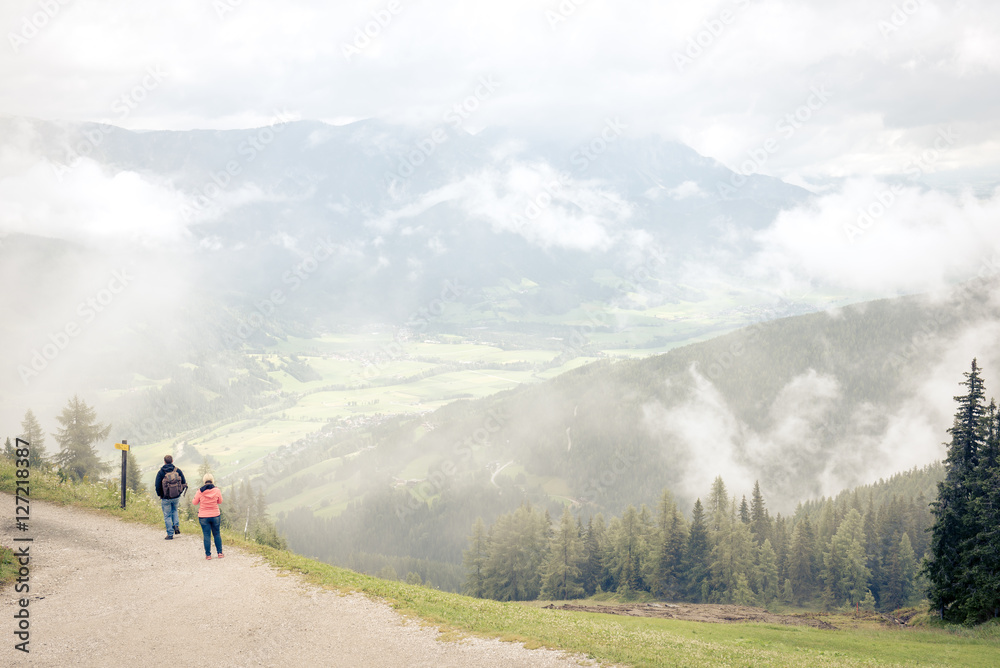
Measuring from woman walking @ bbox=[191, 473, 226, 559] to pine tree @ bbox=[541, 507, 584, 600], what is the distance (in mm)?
72755

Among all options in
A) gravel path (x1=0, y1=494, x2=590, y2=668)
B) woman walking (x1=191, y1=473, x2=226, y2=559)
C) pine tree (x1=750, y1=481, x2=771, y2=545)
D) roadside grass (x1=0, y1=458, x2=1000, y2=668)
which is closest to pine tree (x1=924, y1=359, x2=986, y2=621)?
roadside grass (x1=0, y1=458, x2=1000, y2=668)

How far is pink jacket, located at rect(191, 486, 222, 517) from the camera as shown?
25344mm

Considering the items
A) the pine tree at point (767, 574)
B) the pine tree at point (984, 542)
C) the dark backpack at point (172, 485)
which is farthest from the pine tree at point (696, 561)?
the dark backpack at point (172, 485)

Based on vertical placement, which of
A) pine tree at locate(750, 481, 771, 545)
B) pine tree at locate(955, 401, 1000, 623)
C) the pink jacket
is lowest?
pine tree at locate(750, 481, 771, 545)

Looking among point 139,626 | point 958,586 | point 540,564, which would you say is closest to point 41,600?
point 139,626

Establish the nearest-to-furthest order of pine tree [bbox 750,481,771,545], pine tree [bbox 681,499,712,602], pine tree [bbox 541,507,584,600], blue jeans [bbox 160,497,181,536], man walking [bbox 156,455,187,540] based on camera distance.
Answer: man walking [bbox 156,455,187,540] < blue jeans [bbox 160,497,181,536] < pine tree [bbox 681,499,712,602] < pine tree [bbox 541,507,584,600] < pine tree [bbox 750,481,771,545]

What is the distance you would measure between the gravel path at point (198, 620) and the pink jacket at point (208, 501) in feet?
7.37

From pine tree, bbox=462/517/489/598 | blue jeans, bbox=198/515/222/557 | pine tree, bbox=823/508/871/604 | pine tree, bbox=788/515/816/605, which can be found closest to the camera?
blue jeans, bbox=198/515/222/557

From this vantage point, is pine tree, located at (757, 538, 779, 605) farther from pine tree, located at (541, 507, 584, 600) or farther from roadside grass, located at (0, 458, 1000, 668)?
roadside grass, located at (0, 458, 1000, 668)

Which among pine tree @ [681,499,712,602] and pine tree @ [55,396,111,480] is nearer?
pine tree @ [55,396,111,480]

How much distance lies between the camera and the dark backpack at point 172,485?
26.9 m

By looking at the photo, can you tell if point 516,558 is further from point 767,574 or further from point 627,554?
point 767,574

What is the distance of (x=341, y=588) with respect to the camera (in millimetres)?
24281

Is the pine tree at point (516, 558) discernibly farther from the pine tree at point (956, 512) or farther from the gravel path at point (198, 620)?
the gravel path at point (198, 620)
